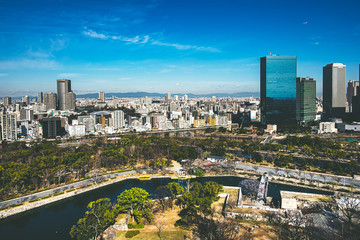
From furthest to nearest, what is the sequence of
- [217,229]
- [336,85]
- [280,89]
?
[336,85] < [280,89] < [217,229]

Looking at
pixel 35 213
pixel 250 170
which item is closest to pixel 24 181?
pixel 35 213

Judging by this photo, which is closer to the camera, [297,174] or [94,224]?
[94,224]

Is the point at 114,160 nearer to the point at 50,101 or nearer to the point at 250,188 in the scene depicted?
the point at 250,188

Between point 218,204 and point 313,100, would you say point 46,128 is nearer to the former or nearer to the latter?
point 218,204

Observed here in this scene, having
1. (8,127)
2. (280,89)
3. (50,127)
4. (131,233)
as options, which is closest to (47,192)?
(131,233)

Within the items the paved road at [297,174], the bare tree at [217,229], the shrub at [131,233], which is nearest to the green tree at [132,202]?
the shrub at [131,233]

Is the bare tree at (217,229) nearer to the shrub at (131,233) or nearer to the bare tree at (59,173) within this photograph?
the shrub at (131,233)

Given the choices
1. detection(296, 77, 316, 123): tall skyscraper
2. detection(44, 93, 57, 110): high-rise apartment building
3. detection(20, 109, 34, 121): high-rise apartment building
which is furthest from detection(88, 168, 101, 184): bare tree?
detection(44, 93, 57, 110): high-rise apartment building
